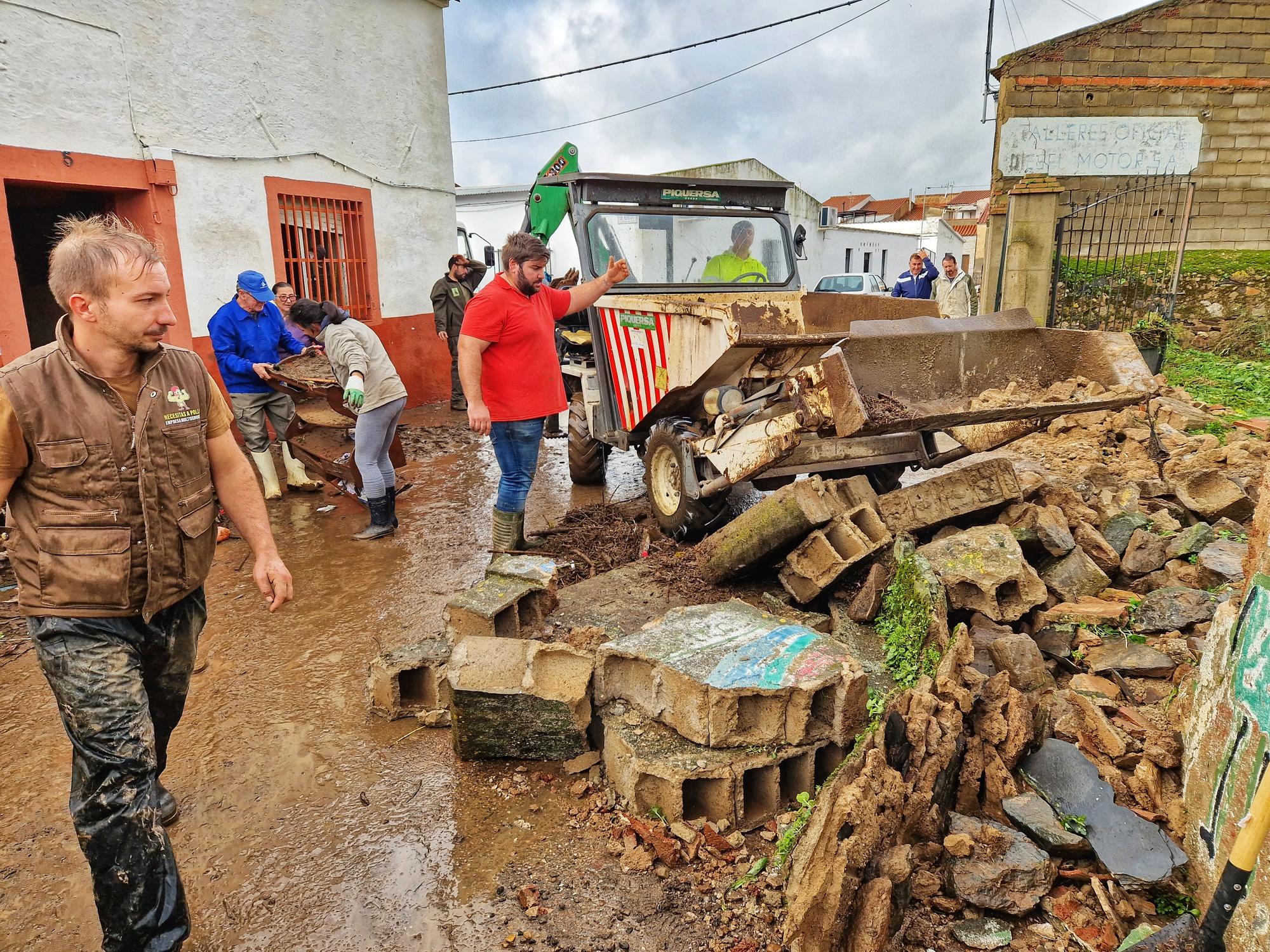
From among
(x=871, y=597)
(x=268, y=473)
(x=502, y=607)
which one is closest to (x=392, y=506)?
(x=268, y=473)

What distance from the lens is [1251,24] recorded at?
11.8 meters

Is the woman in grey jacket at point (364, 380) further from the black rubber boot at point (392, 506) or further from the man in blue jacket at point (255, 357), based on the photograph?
the man in blue jacket at point (255, 357)

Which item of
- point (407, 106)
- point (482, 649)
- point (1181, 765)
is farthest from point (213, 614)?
point (407, 106)

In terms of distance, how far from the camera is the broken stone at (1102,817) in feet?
6.93

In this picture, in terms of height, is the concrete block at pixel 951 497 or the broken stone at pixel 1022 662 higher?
the concrete block at pixel 951 497

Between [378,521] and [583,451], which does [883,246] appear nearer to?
[583,451]

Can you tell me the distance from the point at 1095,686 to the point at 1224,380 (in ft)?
22.9

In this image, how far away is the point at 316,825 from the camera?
273 centimetres

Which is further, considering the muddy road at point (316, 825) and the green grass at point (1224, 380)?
the green grass at point (1224, 380)

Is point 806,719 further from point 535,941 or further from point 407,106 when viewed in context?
point 407,106

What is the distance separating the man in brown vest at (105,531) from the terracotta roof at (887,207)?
5614cm

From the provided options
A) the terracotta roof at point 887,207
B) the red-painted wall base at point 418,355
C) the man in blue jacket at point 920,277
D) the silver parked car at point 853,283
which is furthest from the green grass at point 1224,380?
the terracotta roof at point 887,207

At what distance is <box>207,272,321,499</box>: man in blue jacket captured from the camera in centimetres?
603

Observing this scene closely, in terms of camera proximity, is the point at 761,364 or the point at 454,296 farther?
the point at 454,296
